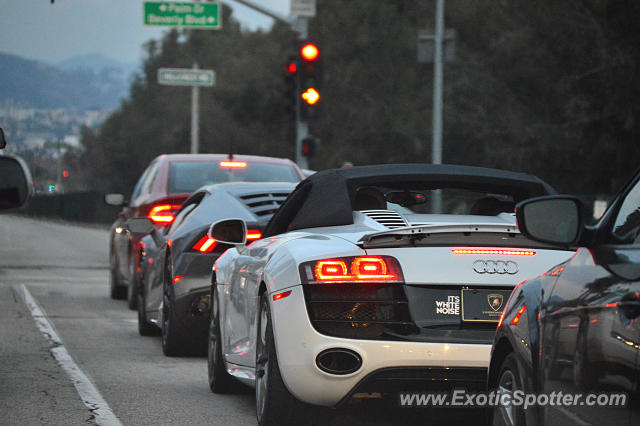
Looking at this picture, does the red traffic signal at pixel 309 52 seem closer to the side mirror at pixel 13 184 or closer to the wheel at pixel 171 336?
the wheel at pixel 171 336

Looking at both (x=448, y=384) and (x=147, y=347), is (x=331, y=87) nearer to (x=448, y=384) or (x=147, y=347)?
(x=147, y=347)

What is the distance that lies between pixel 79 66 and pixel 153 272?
25.9ft

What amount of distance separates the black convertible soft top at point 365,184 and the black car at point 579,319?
7.31 ft

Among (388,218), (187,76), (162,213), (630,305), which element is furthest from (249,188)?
(187,76)

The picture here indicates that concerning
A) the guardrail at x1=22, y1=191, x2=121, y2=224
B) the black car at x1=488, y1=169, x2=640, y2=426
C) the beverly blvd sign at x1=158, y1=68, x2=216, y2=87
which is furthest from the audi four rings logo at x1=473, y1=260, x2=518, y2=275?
the guardrail at x1=22, y1=191, x2=121, y2=224

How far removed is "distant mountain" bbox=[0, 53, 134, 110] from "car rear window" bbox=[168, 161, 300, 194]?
1.49 metres

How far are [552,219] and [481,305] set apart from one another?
1.91 metres

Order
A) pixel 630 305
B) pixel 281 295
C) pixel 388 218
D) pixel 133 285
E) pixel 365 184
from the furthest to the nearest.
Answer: pixel 133 285 → pixel 365 184 → pixel 388 218 → pixel 281 295 → pixel 630 305

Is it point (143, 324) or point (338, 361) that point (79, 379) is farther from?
point (338, 361)

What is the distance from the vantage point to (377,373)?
19.4 ft

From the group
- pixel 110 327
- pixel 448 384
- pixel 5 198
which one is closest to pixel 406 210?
pixel 448 384

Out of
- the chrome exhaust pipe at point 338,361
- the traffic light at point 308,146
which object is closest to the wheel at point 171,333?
the chrome exhaust pipe at point 338,361

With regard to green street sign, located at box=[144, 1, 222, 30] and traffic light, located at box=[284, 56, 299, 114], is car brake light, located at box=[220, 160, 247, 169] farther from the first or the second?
green street sign, located at box=[144, 1, 222, 30]

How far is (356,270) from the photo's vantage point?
6051mm
